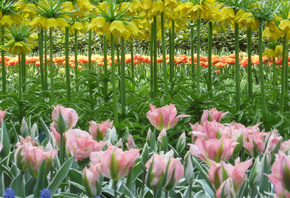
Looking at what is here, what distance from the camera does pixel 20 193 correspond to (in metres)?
0.93

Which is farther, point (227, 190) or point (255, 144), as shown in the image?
point (255, 144)

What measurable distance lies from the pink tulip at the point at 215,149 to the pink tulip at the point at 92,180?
0.77ft

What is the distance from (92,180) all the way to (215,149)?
0.30m

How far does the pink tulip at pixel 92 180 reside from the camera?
83 centimetres

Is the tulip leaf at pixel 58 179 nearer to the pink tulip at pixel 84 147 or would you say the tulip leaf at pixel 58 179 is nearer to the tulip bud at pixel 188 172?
the pink tulip at pixel 84 147

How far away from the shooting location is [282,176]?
763 millimetres

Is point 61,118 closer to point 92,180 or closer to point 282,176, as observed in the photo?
point 92,180

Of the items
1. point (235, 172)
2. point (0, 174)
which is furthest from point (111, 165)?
point (0, 174)

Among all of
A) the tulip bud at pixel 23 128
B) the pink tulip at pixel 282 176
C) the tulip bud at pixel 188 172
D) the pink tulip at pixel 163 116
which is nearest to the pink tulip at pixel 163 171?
the tulip bud at pixel 188 172

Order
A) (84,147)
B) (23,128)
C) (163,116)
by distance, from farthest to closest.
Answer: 1. (23,128)
2. (163,116)
3. (84,147)

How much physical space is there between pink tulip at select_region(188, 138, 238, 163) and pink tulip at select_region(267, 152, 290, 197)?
164 mm

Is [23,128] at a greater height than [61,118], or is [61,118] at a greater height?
[61,118]

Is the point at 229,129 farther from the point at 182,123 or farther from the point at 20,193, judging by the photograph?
the point at 182,123

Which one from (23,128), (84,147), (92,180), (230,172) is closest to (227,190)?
(230,172)
